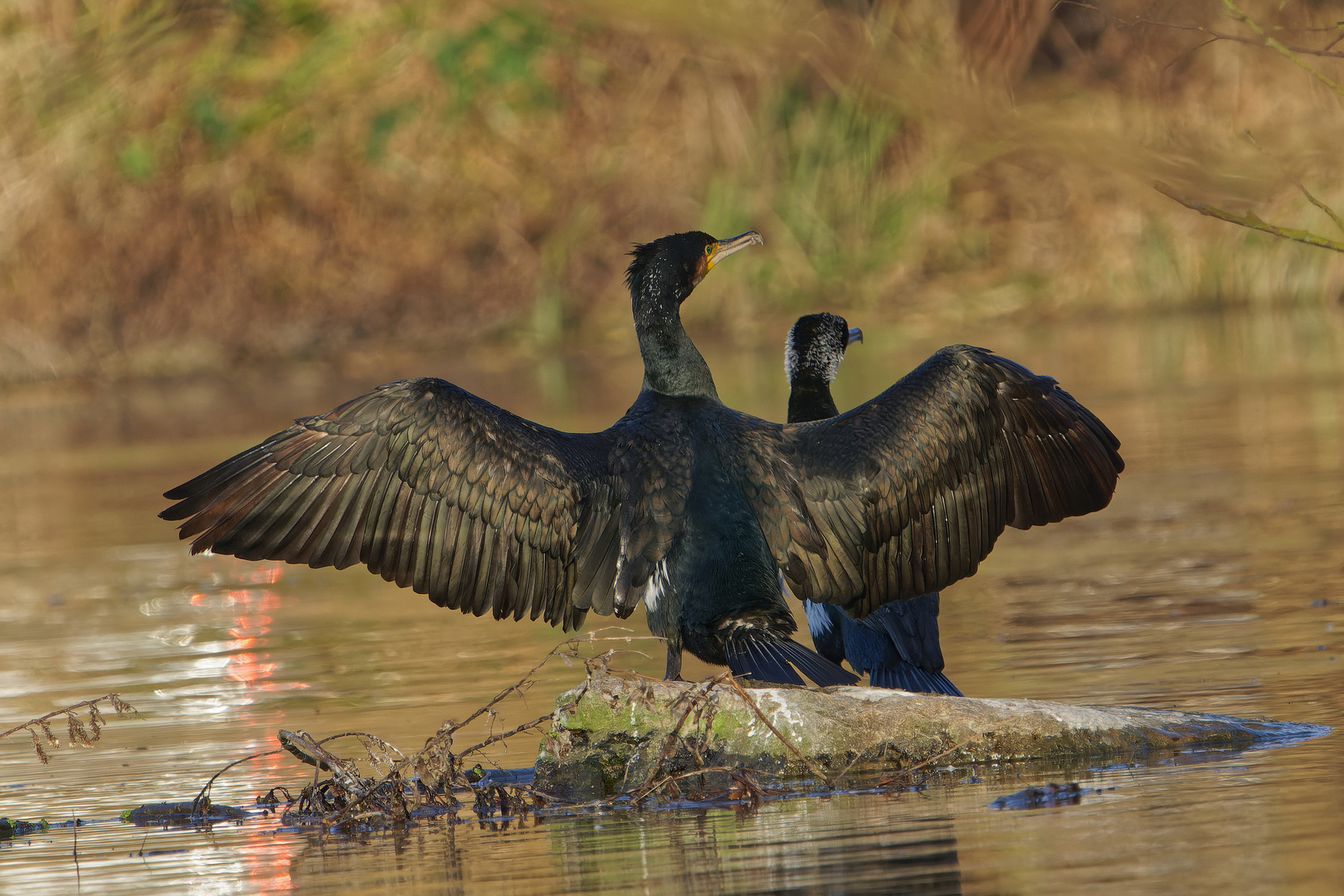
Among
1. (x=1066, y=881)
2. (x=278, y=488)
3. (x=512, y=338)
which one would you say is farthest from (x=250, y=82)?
(x=1066, y=881)

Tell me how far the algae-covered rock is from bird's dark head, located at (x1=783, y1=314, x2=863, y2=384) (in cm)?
249

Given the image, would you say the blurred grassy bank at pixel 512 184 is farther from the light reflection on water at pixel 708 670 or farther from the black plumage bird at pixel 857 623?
the black plumage bird at pixel 857 623

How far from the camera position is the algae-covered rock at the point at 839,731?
5.83 meters

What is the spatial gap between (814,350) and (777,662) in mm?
2376

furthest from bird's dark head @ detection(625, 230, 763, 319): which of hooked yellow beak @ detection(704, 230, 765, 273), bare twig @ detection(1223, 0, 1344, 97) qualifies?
bare twig @ detection(1223, 0, 1344, 97)

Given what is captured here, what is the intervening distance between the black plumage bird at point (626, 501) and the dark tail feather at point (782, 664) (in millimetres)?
164

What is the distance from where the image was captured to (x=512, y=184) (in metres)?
25.0

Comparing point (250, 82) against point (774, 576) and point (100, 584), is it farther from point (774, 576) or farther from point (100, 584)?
point (774, 576)

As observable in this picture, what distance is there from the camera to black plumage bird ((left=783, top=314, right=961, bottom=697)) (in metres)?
7.06

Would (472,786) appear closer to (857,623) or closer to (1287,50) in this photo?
(857,623)

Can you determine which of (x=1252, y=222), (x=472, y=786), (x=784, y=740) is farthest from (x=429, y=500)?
(x=1252, y=222)

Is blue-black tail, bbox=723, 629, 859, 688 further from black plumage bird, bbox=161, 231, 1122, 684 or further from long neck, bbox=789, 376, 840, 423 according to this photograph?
long neck, bbox=789, 376, 840, 423

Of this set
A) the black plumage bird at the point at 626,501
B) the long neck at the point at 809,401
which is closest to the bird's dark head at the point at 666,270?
the black plumage bird at the point at 626,501

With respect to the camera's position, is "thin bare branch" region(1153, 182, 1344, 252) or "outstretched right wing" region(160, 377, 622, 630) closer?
"thin bare branch" region(1153, 182, 1344, 252)
